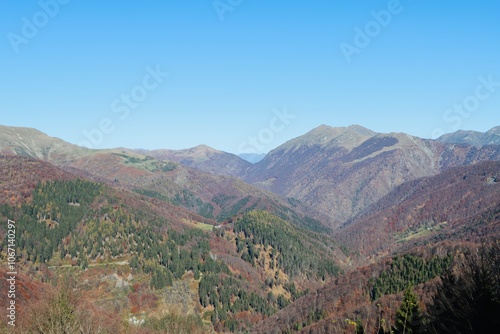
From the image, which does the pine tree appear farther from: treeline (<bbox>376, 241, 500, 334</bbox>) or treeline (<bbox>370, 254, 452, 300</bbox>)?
treeline (<bbox>370, 254, 452, 300</bbox>)

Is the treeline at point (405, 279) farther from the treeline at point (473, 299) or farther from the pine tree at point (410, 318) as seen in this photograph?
the treeline at point (473, 299)

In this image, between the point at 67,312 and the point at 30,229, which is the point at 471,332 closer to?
the point at 67,312

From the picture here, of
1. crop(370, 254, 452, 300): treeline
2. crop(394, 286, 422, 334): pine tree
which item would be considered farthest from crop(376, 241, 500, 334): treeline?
crop(370, 254, 452, 300): treeline

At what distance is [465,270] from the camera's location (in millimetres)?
31266

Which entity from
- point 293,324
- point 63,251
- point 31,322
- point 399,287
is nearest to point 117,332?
point 31,322

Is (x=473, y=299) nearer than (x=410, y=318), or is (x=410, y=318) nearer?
(x=473, y=299)

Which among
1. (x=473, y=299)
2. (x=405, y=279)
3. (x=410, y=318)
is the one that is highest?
(x=473, y=299)

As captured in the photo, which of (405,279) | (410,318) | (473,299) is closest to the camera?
(473,299)

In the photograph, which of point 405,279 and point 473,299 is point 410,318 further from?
point 405,279

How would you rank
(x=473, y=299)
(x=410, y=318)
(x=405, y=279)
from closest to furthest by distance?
(x=473, y=299), (x=410, y=318), (x=405, y=279)

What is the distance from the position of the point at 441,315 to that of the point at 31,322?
45.1 m

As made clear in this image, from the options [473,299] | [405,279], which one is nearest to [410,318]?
[473,299]

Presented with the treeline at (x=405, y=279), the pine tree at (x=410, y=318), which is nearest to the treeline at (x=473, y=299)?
the pine tree at (x=410, y=318)

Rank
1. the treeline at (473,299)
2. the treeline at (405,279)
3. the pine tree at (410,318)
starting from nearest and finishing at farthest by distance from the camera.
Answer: the treeline at (473,299)
the pine tree at (410,318)
the treeline at (405,279)
